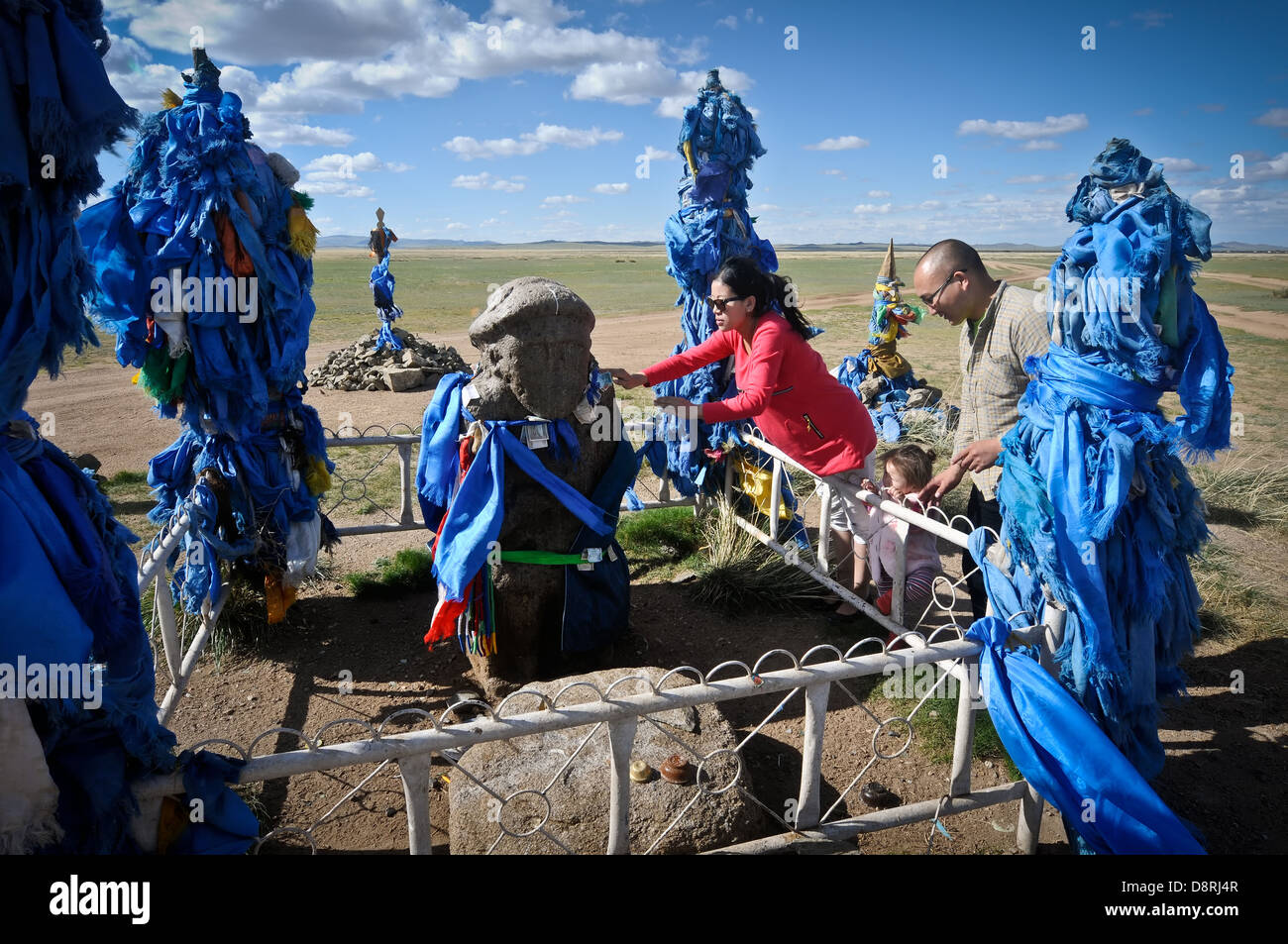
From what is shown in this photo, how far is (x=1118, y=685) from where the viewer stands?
2799 mm

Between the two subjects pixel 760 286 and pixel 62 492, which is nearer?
pixel 62 492

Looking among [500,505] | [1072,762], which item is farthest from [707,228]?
[1072,762]

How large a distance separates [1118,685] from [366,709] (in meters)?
3.32

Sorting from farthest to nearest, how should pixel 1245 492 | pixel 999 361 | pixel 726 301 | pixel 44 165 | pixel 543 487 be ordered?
pixel 1245 492
pixel 726 301
pixel 543 487
pixel 999 361
pixel 44 165

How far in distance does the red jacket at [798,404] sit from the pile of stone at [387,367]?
894 cm

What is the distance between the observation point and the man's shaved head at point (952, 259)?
3.79 m

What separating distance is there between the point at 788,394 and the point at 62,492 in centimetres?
348

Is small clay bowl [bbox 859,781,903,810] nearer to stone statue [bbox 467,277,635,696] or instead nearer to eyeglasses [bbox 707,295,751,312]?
stone statue [bbox 467,277,635,696]

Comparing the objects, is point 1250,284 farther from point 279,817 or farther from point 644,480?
point 279,817

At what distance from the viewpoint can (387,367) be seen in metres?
13.5

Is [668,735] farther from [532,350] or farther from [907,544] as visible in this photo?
[907,544]

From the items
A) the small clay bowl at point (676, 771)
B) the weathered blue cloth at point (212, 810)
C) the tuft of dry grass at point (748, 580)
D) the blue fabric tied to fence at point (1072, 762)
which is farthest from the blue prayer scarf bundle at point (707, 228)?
the weathered blue cloth at point (212, 810)
